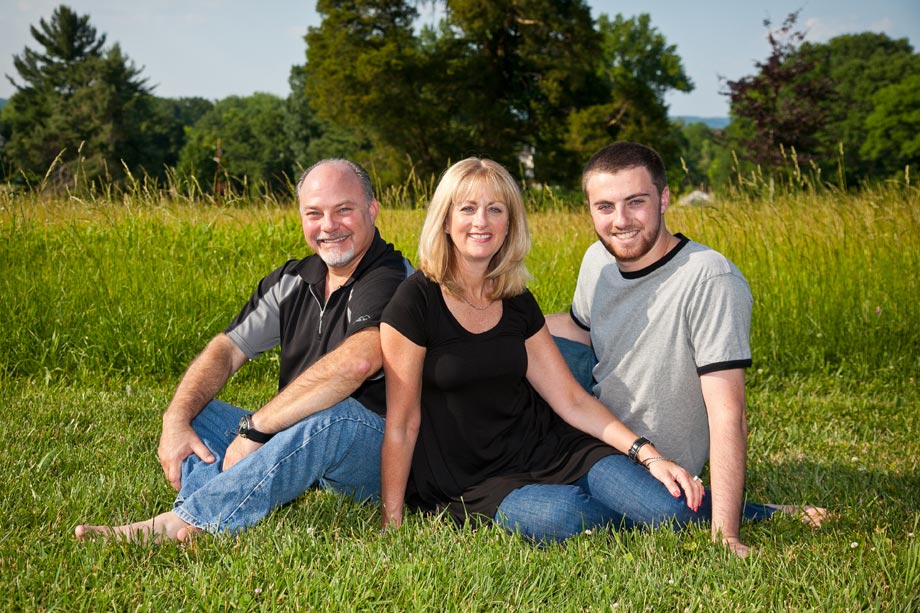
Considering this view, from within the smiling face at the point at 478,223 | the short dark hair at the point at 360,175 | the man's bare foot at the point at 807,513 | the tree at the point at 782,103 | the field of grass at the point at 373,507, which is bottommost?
the man's bare foot at the point at 807,513

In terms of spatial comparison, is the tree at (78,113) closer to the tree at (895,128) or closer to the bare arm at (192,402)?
the bare arm at (192,402)

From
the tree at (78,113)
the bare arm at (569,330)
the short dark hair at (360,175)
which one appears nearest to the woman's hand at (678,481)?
the bare arm at (569,330)

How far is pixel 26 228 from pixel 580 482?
543cm

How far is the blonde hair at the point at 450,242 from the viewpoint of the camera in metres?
2.87

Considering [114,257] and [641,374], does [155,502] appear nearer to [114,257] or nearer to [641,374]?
[641,374]

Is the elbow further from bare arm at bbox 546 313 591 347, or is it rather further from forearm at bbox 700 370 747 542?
forearm at bbox 700 370 747 542

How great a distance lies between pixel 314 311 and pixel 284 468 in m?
0.79

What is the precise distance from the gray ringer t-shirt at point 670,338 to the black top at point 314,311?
0.89 metres

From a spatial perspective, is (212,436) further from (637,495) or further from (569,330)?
(637,495)

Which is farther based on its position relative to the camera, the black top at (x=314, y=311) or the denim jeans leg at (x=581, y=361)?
the denim jeans leg at (x=581, y=361)

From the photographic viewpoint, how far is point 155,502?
10.5ft

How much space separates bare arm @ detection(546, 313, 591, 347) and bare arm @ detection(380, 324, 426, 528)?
36.6 inches

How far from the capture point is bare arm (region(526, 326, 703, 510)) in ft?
9.80

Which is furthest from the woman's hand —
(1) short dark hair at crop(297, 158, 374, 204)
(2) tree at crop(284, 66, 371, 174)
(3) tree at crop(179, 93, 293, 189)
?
(3) tree at crop(179, 93, 293, 189)
